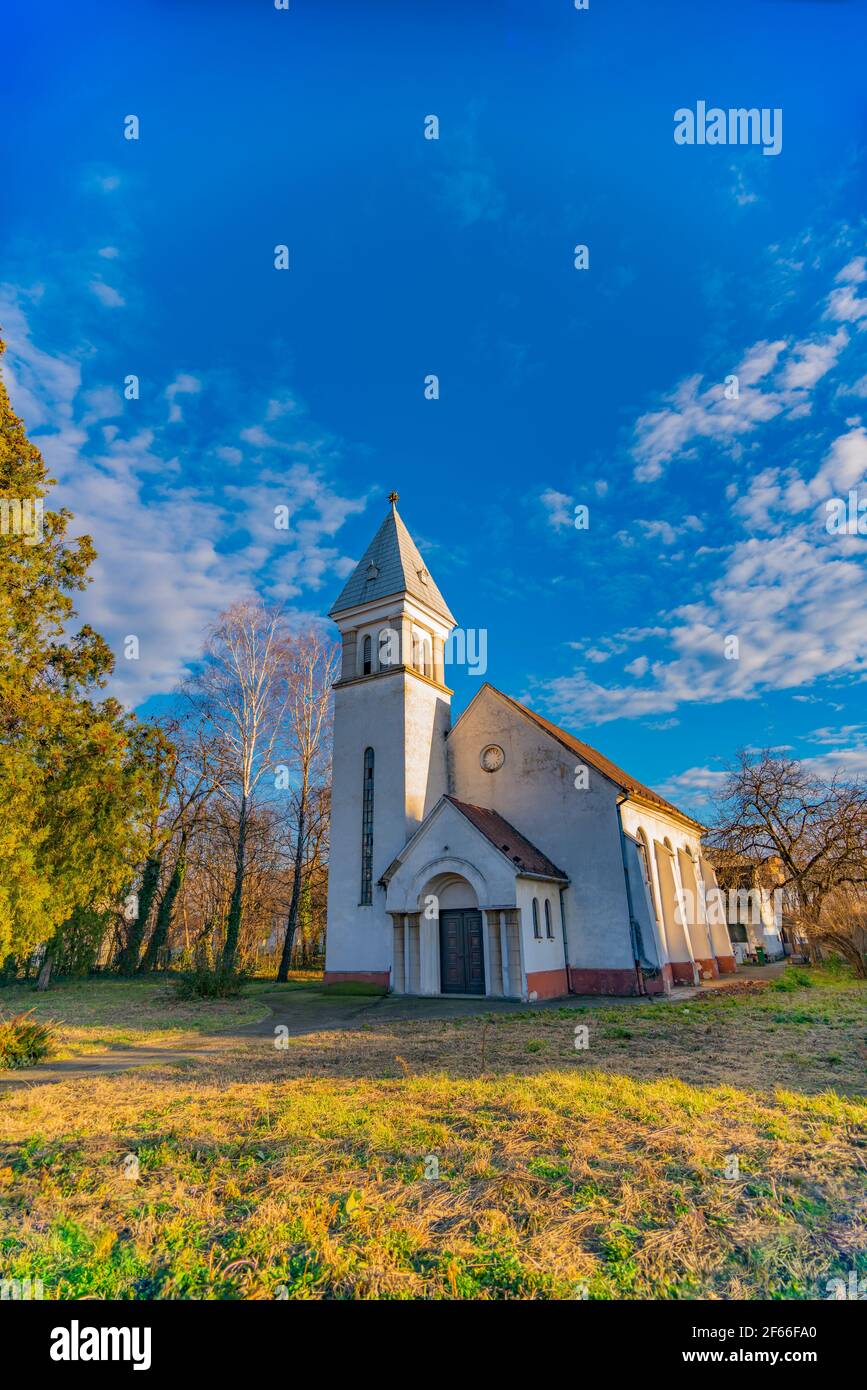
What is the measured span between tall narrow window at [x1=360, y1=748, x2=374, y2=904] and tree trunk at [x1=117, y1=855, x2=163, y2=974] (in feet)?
45.3

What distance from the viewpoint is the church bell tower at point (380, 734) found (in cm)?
2167

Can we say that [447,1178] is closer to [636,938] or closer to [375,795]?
[636,938]

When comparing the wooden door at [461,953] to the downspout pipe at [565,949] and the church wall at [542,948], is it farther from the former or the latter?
the downspout pipe at [565,949]

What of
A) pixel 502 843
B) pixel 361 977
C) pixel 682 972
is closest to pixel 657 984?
pixel 682 972

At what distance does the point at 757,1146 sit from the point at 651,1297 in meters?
2.94

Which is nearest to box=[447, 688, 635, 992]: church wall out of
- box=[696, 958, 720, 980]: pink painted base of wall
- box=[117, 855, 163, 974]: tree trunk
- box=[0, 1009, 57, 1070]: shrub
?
box=[696, 958, 720, 980]: pink painted base of wall

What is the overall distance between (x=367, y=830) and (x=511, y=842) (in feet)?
17.8

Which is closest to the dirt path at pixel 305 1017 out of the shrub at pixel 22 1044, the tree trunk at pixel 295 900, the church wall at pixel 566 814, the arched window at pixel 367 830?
the shrub at pixel 22 1044

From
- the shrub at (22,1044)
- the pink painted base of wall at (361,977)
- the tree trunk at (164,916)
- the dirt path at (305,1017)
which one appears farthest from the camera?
the tree trunk at (164,916)

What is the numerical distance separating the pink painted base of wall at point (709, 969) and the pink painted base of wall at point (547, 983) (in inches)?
395

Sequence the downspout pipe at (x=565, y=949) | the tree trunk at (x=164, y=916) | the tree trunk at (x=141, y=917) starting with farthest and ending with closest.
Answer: the tree trunk at (x=164, y=916) < the tree trunk at (x=141, y=917) < the downspout pipe at (x=565, y=949)
